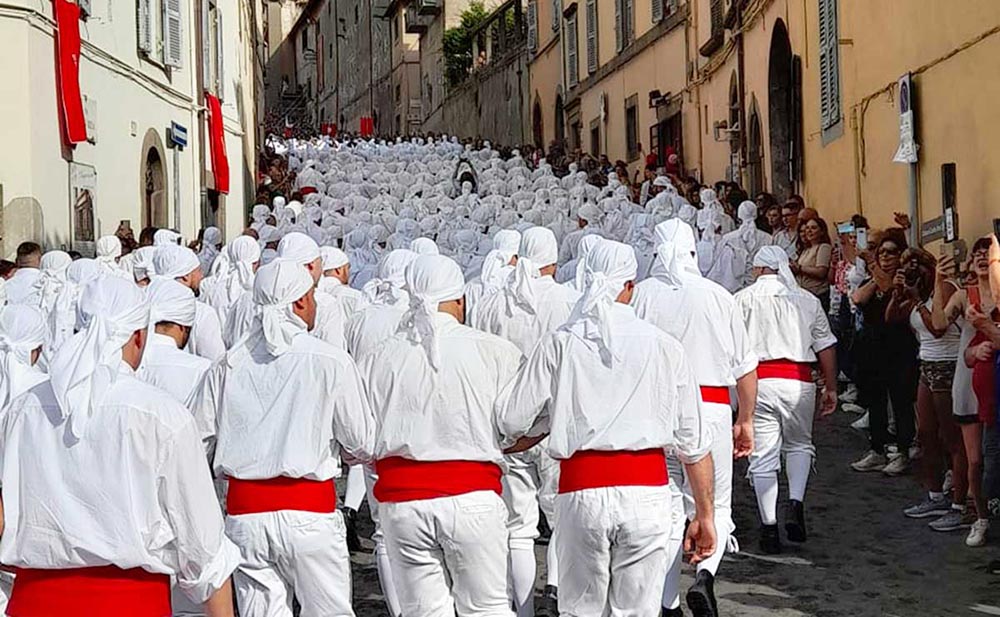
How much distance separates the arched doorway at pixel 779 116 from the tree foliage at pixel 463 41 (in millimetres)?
29956

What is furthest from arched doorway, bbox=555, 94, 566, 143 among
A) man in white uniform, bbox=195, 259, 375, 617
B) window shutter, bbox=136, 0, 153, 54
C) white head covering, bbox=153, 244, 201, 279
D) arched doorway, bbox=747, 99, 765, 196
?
man in white uniform, bbox=195, 259, 375, 617

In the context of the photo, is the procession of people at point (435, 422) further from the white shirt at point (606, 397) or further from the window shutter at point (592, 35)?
the window shutter at point (592, 35)

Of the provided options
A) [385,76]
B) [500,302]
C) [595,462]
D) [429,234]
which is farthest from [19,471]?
[385,76]

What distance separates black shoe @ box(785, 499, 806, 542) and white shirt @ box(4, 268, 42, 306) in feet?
14.3

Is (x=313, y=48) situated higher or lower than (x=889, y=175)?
higher

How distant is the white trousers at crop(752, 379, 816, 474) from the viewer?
8.25 m

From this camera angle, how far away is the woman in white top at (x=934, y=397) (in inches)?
336

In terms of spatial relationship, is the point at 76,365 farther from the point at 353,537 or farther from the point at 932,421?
the point at 932,421


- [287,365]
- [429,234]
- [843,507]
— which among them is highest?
[429,234]

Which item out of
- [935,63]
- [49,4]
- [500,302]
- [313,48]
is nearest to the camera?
[500,302]

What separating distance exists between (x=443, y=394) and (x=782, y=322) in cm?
344

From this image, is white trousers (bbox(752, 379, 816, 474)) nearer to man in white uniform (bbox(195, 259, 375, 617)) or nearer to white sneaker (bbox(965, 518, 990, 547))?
white sneaker (bbox(965, 518, 990, 547))

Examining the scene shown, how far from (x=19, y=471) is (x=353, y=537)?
4974 mm

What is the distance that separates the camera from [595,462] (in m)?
5.27
